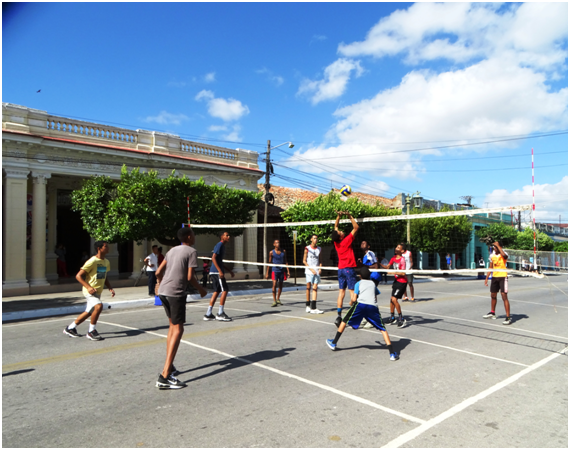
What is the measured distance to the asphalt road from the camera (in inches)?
161

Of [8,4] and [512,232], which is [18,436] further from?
[512,232]

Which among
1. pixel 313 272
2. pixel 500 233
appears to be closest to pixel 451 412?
pixel 313 272

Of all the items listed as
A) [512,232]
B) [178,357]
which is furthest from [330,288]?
[512,232]

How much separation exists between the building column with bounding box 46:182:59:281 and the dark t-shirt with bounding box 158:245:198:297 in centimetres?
1718

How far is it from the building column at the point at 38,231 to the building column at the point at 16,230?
44cm

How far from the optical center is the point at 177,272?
5.64 m

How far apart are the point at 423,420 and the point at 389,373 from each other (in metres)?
1.58

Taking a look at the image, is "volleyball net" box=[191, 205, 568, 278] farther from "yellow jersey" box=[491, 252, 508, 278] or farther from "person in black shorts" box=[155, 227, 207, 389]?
"person in black shorts" box=[155, 227, 207, 389]

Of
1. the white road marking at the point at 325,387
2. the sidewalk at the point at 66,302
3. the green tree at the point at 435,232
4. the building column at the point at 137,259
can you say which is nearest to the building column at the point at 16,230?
the sidewalk at the point at 66,302

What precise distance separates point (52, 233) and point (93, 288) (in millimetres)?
14788

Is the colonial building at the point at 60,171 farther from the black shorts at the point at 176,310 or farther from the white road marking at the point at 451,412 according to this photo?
the white road marking at the point at 451,412

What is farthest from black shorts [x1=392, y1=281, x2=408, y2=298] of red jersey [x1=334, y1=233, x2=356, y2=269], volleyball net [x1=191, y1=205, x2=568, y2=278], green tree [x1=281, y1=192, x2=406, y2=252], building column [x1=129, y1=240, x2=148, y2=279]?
building column [x1=129, y1=240, x2=148, y2=279]

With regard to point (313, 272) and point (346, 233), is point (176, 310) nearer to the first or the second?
point (313, 272)

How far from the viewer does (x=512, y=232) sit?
44.2m
